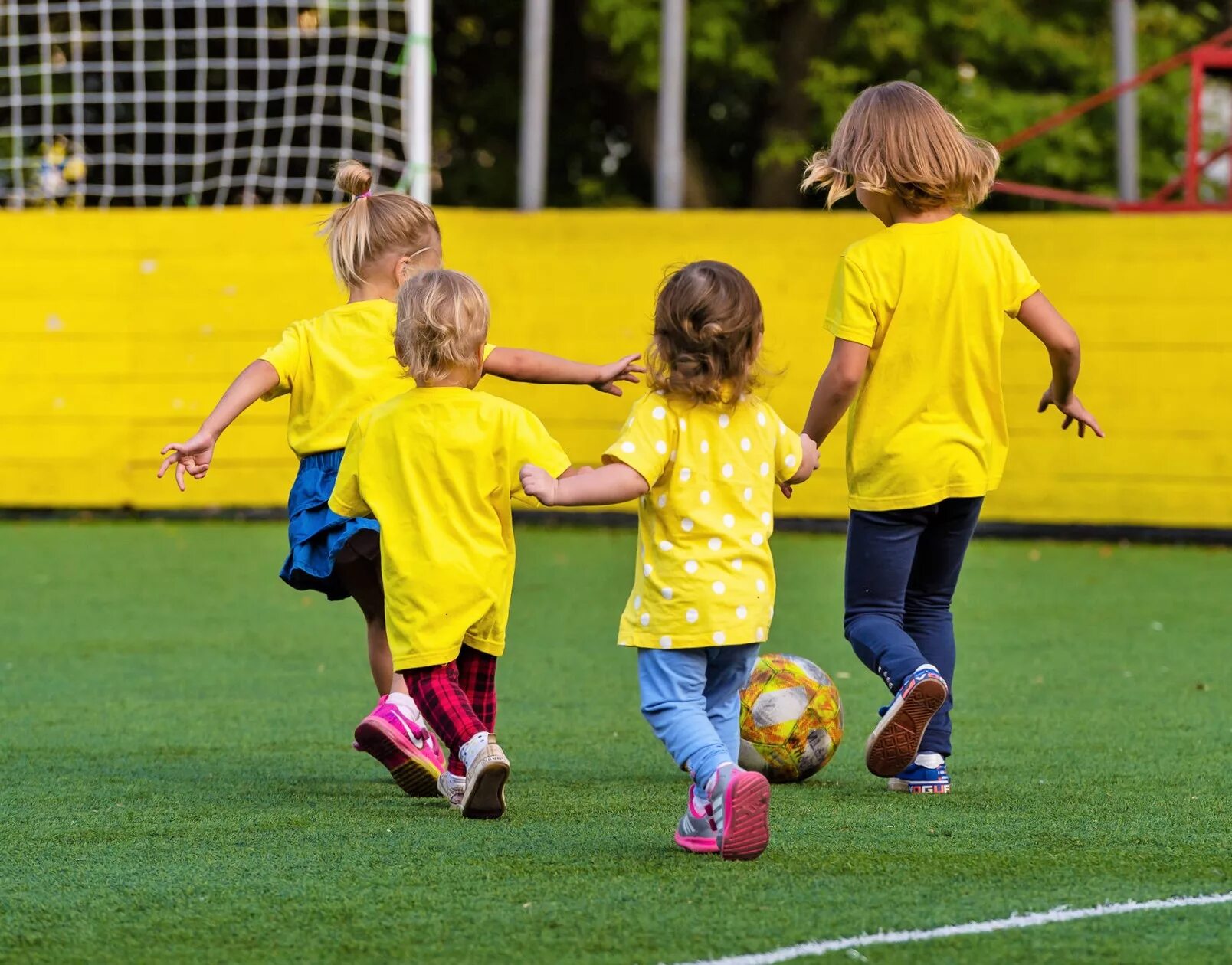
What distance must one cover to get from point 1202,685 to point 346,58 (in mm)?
7996

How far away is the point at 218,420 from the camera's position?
14.1 feet

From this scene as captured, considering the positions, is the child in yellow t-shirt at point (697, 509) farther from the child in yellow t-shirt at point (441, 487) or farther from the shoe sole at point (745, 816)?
the child in yellow t-shirt at point (441, 487)

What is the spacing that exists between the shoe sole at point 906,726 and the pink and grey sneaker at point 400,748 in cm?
109

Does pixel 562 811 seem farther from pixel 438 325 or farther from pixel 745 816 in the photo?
pixel 438 325

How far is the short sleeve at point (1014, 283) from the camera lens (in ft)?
14.3

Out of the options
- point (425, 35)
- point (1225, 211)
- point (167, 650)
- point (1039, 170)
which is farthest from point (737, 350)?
point (1039, 170)

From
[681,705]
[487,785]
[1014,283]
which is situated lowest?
[487,785]

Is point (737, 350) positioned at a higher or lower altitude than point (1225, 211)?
lower

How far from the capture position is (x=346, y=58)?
40.1ft

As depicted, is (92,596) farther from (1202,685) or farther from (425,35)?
(1202,685)

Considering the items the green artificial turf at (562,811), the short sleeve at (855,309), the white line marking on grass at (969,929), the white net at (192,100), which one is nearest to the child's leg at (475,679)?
the green artificial turf at (562,811)

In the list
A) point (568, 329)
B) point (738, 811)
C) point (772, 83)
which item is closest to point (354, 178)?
point (738, 811)

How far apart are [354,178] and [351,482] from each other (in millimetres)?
1048

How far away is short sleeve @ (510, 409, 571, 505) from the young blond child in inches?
11.4
